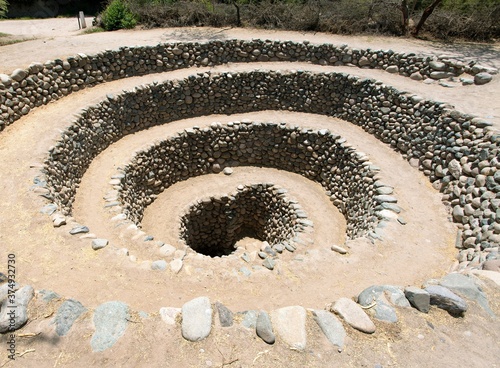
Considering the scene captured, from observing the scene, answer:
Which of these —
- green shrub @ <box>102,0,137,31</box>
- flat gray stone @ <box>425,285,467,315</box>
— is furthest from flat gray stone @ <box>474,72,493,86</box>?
green shrub @ <box>102,0,137,31</box>

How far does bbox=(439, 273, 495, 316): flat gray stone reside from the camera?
487 cm

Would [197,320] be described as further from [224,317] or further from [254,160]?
[254,160]

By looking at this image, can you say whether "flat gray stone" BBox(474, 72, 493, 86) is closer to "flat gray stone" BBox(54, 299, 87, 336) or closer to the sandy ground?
the sandy ground

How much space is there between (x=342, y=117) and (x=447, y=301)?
10.9 meters

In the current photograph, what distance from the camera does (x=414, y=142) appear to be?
1173 centimetres

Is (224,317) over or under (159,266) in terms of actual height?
over

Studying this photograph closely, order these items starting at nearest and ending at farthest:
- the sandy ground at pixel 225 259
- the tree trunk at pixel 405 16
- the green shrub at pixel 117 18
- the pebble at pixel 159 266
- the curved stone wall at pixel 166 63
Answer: the sandy ground at pixel 225 259, the pebble at pixel 159 266, the curved stone wall at pixel 166 63, the tree trunk at pixel 405 16, the green shrub at pixel 117 18

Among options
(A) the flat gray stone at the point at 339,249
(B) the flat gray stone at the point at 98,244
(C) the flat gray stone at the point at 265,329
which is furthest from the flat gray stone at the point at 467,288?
(B) the flat gray stone at the point at 98,244

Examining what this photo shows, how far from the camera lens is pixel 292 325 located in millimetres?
4367

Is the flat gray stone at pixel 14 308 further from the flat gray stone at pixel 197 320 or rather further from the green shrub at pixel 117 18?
the green shrub at pixel 117 18

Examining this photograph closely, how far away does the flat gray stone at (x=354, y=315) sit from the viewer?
4.41 m

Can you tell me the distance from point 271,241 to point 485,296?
8376 millimetres

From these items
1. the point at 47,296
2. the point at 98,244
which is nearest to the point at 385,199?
the point at 98,244

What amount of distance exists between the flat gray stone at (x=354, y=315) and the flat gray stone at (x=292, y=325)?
0.51 metres
